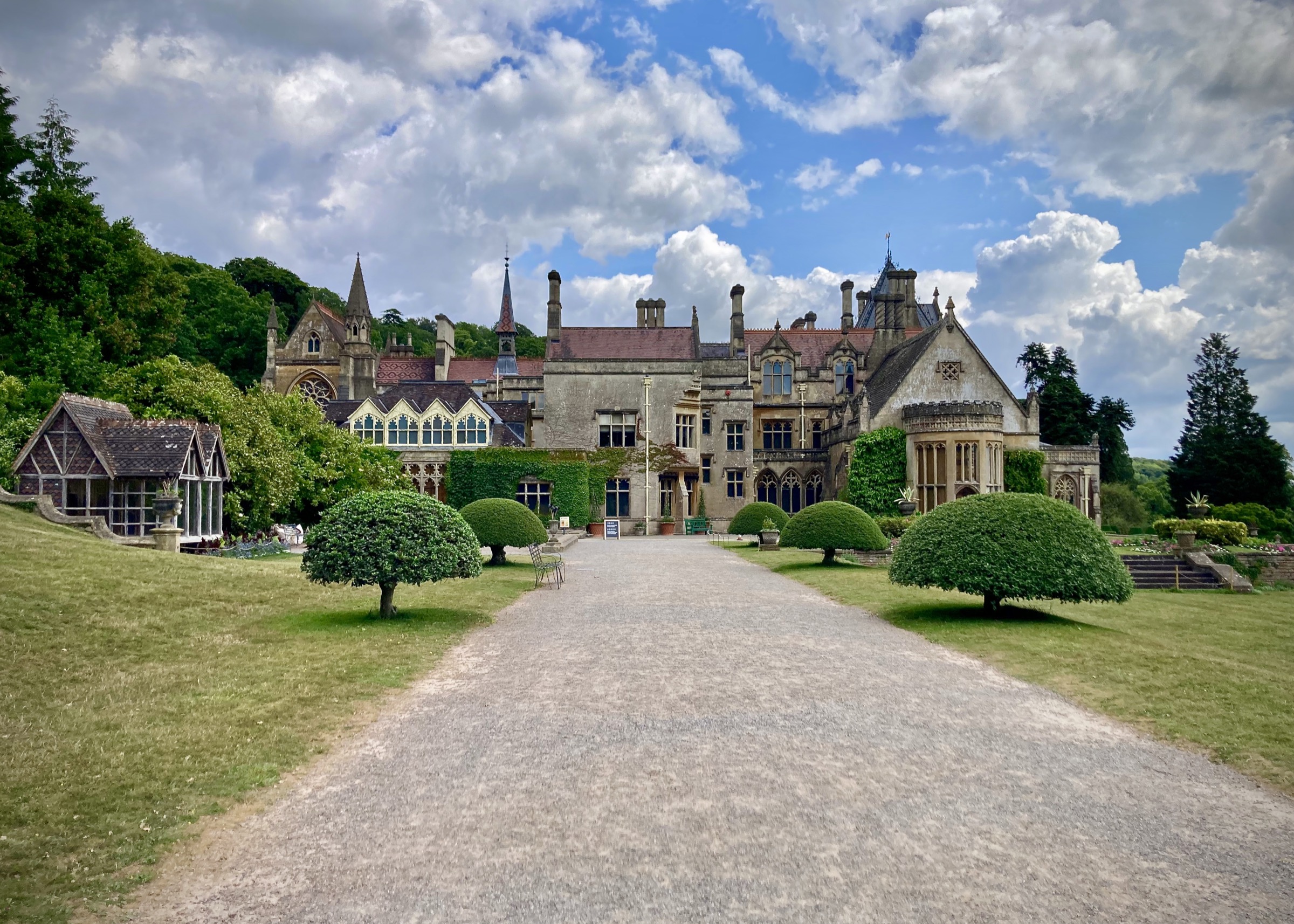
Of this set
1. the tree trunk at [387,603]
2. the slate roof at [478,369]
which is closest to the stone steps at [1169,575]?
the tree trunk at [387,603]

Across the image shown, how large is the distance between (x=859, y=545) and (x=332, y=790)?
733 inches

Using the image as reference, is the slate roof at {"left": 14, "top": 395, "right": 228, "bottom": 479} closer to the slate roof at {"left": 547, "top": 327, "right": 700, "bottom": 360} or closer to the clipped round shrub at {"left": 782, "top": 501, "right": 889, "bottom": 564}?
the clipped round shrub at {"left": 782, "top": 501, "right": 889, "bottom": 564}

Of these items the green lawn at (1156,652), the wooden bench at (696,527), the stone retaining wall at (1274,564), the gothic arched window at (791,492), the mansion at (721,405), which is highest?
the mansion at (721,405)

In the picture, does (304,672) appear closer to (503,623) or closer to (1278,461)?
(503,623)

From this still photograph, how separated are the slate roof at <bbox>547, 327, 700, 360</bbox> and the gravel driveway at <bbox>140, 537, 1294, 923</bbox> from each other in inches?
1494

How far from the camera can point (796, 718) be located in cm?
802

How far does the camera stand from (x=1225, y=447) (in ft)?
162

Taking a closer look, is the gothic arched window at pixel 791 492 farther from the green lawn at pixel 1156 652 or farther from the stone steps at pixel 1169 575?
the green lawn at pixel 1156 652

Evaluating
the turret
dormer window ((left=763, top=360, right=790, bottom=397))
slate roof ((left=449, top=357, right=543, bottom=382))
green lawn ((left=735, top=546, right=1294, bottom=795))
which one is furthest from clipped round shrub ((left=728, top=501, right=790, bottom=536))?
the turret

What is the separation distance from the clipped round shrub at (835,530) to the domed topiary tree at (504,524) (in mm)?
7090

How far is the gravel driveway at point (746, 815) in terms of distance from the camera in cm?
447

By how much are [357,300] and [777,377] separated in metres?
29.9

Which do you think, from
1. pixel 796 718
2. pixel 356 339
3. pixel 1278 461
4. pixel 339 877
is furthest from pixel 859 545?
pixel 356 339

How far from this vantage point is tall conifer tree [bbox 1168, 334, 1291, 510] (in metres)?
47.7
